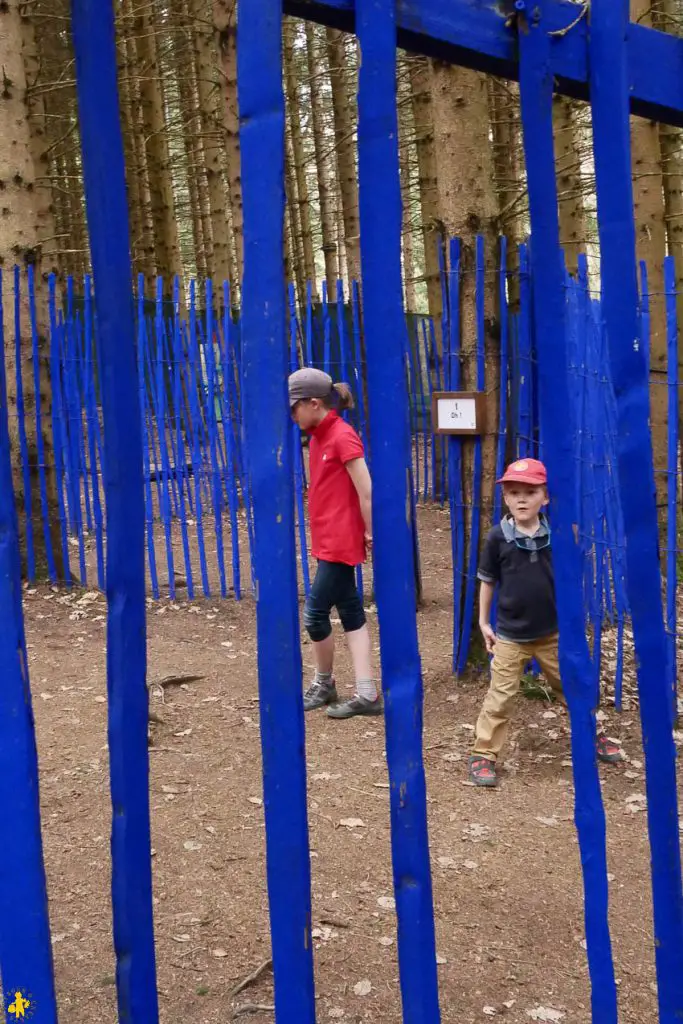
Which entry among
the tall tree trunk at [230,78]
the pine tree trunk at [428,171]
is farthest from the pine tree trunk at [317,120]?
the tall tree trunk at [230,78]

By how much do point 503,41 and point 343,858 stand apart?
115 inches

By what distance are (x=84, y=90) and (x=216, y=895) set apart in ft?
8.97

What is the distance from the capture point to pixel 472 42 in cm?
159

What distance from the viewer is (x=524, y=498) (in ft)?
13.7

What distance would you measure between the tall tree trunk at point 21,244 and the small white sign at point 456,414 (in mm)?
3337

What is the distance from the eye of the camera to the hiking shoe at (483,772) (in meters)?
4.30

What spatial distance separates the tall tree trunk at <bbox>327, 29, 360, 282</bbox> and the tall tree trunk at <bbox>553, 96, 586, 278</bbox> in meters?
2.59

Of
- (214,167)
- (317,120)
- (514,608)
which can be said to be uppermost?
(317,120)

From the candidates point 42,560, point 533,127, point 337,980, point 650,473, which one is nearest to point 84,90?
point 533,127

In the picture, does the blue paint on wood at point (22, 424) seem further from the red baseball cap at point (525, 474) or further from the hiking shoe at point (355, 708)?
the red baseball cap at point (525, 474)

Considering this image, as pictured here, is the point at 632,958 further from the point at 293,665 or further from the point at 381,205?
the point at 381,205

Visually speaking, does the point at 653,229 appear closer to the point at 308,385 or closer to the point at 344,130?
the point at 308,385

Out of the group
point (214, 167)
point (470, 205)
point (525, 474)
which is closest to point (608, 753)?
point (525, 474)

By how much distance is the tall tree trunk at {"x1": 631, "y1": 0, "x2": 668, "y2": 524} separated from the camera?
7.35m
